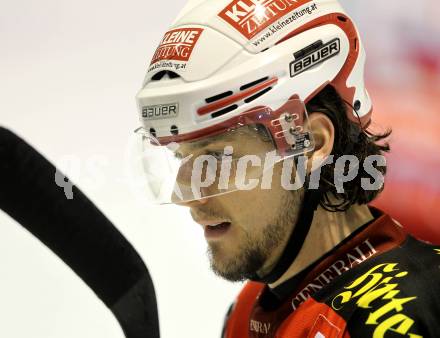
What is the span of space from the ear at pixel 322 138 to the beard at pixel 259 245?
0.28ft

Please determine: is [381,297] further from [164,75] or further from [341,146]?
[164,75]

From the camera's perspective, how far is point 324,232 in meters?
1.49

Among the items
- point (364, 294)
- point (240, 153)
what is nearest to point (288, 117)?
point (240, 153)

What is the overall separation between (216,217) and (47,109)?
1.04m

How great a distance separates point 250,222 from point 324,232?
146mm

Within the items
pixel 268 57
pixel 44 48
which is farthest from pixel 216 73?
pixel 44 48

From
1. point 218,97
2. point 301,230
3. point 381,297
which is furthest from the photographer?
point 301,230

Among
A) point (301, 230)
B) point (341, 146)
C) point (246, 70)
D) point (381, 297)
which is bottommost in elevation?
point (381, 297)

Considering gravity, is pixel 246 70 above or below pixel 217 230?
above

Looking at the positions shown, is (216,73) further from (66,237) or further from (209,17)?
(66,237)

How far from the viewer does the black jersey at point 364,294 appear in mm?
1236

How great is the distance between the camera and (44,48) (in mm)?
2400

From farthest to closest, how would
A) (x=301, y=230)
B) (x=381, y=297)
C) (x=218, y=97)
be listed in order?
1. (x=301, y=230)
2. (x=218, y=97)
3. (x=381, y=297)

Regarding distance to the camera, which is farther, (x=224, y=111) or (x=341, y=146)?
(x=341, y=146)
